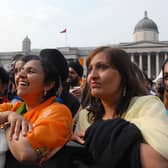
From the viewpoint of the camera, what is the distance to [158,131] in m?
1.59

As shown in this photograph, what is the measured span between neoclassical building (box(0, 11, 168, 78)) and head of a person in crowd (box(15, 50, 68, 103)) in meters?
48.5

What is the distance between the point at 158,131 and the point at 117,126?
180 millimetres

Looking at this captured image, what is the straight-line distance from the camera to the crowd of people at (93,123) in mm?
1604

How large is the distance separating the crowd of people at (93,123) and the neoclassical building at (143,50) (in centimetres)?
4863

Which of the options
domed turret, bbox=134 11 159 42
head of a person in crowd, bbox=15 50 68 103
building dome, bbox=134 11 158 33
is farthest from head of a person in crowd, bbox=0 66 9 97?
building dome, bbox=134 11 158 33

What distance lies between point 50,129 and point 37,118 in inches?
8.7

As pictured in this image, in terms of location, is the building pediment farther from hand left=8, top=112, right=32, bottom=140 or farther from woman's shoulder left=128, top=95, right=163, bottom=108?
hand left=8, top=112, right=32, bottom=140

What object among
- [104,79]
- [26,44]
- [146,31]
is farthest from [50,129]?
[146,31]

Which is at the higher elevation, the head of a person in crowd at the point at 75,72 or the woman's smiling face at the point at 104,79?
the woman's smiling face at the point at 104,79

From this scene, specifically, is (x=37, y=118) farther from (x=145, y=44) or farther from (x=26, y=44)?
(x=26, y=44)

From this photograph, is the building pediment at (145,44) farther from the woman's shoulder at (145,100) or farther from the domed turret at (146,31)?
the woman's shoulder at (145,100)

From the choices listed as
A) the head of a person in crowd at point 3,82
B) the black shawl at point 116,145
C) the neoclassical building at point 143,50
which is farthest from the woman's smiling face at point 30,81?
the neoclassical building at point 143,50

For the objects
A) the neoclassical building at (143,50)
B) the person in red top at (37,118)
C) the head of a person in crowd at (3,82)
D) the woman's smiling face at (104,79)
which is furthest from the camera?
the neoclassical building at (143,50)

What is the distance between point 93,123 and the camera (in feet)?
6.18
